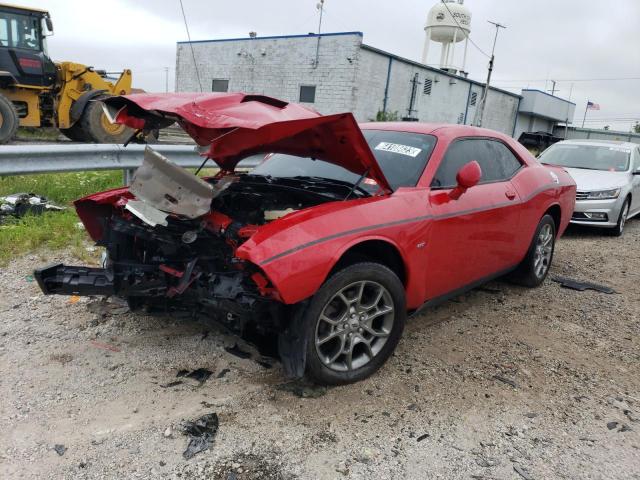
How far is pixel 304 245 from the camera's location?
8.67ft

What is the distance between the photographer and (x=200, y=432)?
255 cm

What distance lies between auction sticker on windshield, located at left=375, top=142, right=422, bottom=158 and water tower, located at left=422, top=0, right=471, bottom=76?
1264 inches

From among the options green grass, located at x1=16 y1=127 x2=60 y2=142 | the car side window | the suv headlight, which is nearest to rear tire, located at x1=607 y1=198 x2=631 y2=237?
the suv headlight

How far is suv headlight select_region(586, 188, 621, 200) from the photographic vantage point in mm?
7600

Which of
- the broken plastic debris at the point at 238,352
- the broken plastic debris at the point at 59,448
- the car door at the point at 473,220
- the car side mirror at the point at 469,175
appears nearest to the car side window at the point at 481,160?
the car door at the point at 473,220

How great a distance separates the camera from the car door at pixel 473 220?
3.50 metres

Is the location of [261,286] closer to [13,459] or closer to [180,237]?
[180,237]

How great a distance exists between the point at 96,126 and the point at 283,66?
43.2 ft

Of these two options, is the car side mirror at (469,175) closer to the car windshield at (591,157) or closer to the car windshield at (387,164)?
the car windshield at (387,164)

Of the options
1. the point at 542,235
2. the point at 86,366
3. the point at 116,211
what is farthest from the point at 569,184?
the point at 86,366

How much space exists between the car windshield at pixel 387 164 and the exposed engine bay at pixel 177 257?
66cm

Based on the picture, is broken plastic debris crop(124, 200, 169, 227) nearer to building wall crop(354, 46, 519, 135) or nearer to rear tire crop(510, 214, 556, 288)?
rear tire crop(510, 214, 556, 288)

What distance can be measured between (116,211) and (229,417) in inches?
65.8

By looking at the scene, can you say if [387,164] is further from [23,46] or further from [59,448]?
[23,46]
